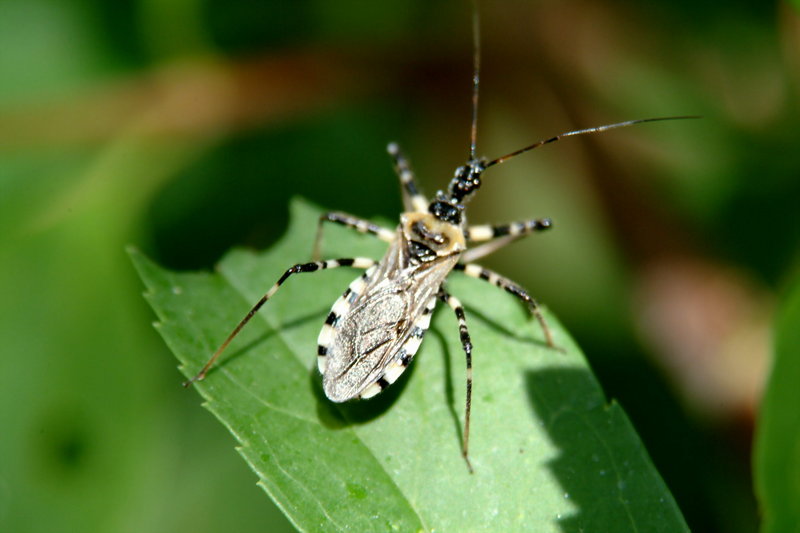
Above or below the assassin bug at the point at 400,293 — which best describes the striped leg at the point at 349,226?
above

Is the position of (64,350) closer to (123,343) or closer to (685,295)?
(123,343)


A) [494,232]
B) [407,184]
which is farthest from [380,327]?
[407,184]

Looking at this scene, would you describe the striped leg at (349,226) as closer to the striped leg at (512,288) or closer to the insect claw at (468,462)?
the striped leg at (512,288)

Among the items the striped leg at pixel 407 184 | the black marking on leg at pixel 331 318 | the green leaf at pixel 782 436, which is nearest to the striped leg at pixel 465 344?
the black marking on leg at pixel 331 318

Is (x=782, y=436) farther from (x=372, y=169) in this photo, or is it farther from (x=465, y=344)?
(x=372, y=169)

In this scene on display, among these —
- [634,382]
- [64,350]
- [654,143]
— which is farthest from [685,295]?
[64,350]

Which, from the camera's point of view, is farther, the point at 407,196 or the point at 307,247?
the point at 407,196
